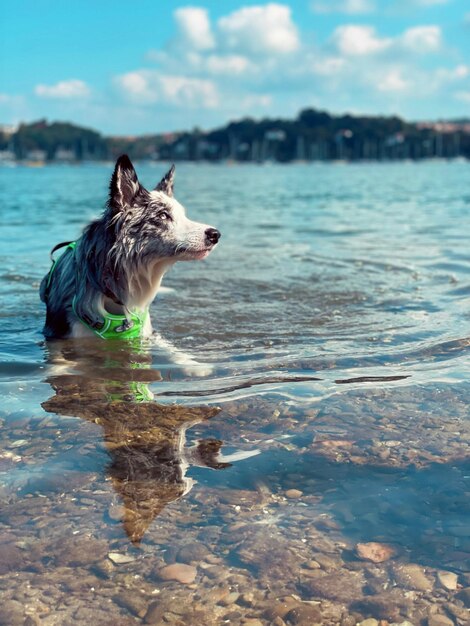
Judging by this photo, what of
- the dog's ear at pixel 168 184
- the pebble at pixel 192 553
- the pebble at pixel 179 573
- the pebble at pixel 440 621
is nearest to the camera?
the pebble at pixel 440 621

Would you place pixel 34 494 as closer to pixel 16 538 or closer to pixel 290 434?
pixel 16 538

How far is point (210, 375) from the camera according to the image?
17.3 ft

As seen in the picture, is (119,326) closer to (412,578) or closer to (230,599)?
(230,599)

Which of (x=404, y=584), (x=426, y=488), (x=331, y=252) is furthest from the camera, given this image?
(x=331, y=252)

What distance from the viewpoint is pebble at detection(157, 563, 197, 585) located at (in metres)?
2.59

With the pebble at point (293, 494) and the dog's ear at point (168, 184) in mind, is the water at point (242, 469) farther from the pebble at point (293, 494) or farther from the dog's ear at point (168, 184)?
the dog's ear at point (168, 184)

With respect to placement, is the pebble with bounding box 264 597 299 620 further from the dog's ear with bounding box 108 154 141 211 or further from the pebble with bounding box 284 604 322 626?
the dog's ear with bounding box 108 154 141 211

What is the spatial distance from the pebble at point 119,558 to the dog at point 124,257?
3.10m

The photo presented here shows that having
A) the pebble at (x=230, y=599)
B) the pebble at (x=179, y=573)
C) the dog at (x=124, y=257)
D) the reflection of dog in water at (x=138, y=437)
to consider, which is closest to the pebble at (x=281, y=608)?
the pebble at (x=230, y=599)

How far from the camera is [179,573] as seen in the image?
8.62ft

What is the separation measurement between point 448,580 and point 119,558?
4.01 ft

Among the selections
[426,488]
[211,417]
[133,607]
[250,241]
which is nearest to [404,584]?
[426,488]

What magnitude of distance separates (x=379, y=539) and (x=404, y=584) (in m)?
0.28

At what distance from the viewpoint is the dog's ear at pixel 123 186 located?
526cm
